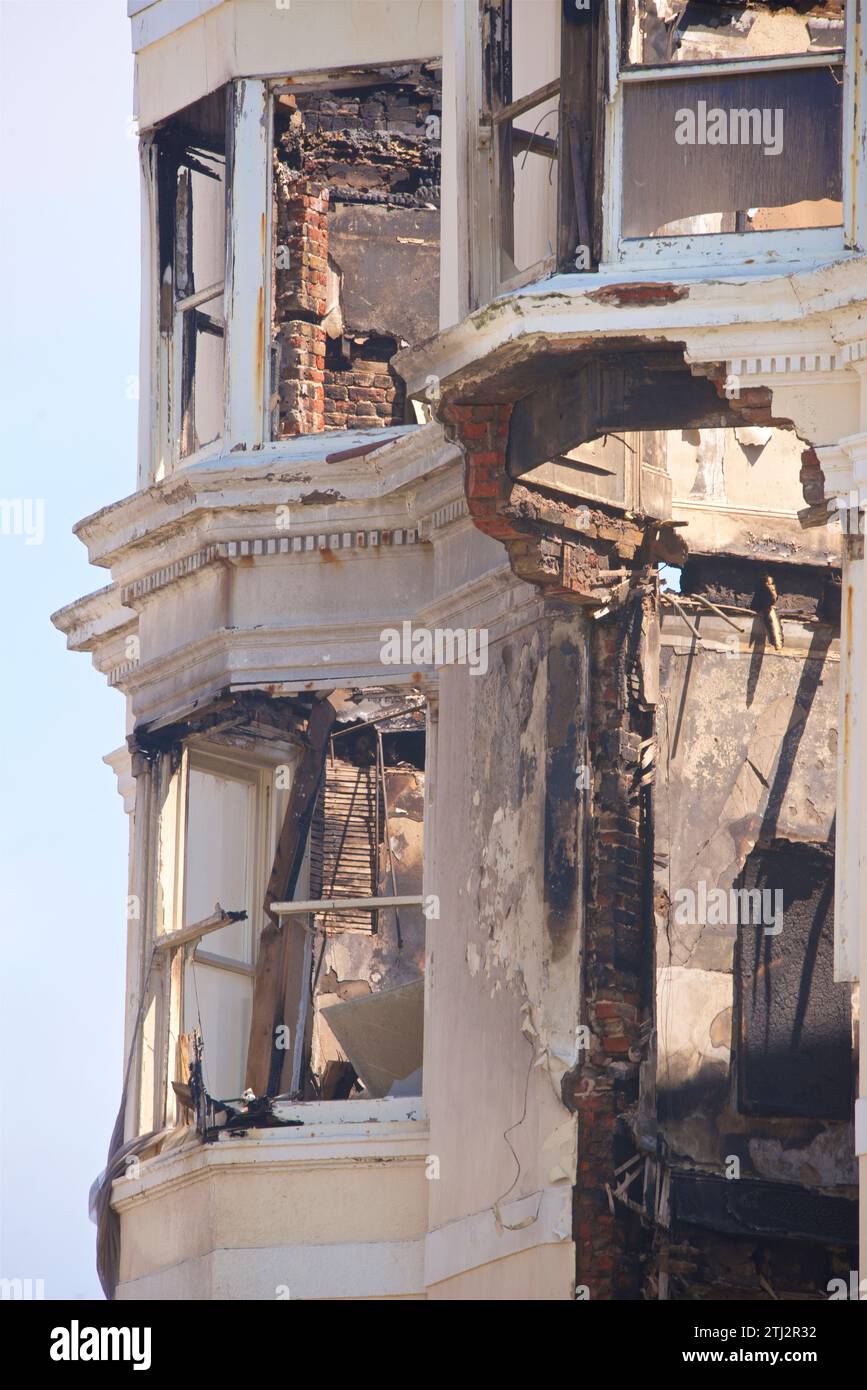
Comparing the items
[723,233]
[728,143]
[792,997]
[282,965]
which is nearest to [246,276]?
[282,965]

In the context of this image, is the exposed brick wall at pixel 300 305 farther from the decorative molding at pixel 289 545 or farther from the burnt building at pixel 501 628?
the decorative molding at pixel 289 545

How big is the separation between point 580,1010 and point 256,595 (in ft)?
10.3

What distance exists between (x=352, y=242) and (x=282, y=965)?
395 centimetres

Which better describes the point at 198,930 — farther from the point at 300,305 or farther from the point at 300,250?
the point at 300,250

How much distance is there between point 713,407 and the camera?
11.5 m

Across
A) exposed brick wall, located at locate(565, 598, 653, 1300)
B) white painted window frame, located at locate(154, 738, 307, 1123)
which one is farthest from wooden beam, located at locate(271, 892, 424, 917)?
exposed brick wall, located at locate(565, 598, 653, 1300)

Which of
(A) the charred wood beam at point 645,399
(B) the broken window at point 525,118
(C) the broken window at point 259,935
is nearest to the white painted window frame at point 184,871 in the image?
(C) the broken window at point 259,935

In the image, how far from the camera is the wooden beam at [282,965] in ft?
46.4

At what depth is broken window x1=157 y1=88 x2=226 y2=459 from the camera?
15.2m

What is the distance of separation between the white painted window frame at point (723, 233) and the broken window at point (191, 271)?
401 cm

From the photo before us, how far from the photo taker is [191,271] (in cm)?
1546
